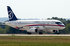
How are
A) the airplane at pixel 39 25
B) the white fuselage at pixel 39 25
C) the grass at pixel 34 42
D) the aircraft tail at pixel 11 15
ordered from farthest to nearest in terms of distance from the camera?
1. the aircraft tail at pixel 11 15
2. the white fuselage at pixel 39 25
3. the airplane at pixel 39 25
4. the grass at pixel 34 42

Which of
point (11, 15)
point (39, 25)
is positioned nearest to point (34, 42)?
point (39, 25)

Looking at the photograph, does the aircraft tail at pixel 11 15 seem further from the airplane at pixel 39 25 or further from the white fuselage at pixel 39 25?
the white fuselage at pixel 39 25

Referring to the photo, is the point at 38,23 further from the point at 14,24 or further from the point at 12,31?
the point at 12,31

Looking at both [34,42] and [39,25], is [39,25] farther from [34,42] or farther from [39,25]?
[34,42]

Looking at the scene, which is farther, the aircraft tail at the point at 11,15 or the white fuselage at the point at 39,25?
the aircraft tail at the point at 11,15

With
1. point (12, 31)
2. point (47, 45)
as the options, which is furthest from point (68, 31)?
point (47, 45)

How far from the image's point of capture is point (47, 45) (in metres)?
48.6

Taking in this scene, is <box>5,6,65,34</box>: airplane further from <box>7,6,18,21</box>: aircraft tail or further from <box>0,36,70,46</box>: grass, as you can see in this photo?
<box>0,36,70,46</box>: grass

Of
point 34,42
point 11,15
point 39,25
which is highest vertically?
point 11,15

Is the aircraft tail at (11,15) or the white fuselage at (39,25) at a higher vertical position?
the aircraft tail at (11,15)

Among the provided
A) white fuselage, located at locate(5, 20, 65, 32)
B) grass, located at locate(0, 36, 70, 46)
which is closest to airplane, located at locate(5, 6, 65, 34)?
white fuselage, located at locate(5, 20, 65, 32)

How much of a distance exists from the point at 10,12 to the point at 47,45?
160 ft

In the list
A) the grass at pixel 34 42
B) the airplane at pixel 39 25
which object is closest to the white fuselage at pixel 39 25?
the airplane at pixel 39 25

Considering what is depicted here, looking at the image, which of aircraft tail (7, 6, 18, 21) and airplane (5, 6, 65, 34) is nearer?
airplane (5, 6, 65, 34)
